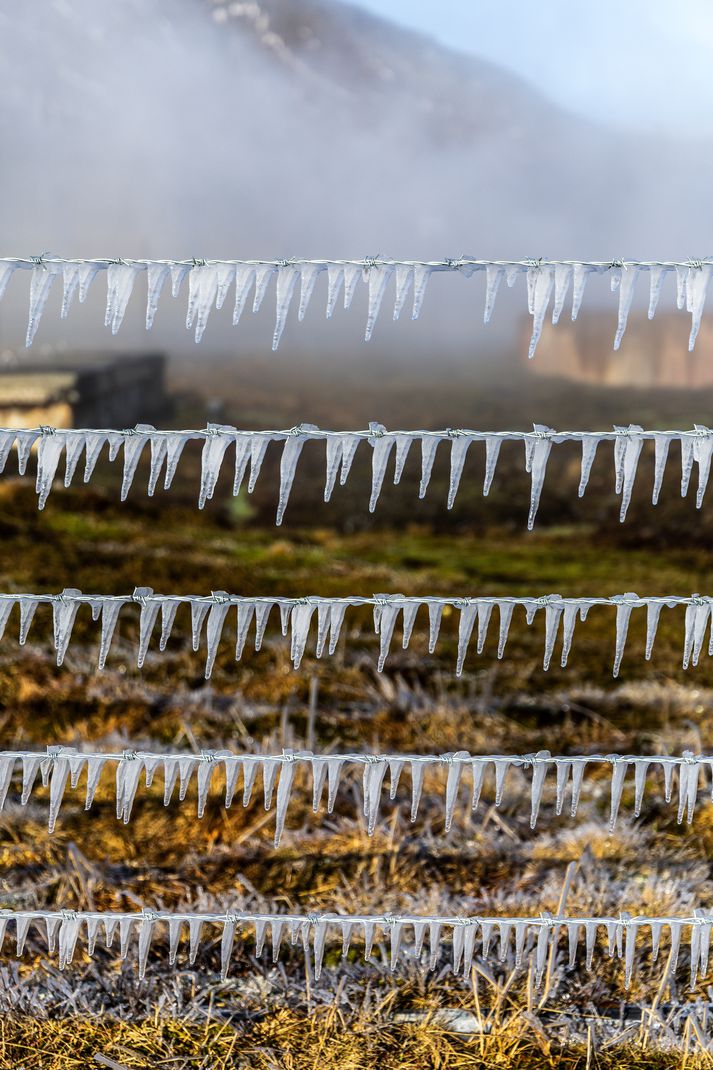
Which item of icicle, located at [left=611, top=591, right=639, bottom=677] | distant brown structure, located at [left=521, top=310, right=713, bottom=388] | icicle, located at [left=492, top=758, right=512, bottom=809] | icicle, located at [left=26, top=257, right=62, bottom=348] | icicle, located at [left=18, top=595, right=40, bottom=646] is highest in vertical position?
distant brown structure, located at [left=521, top=310, right=713, bottom=388]

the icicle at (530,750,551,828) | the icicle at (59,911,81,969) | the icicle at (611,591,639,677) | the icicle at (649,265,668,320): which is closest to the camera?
the icicle at (649,265,668,320)

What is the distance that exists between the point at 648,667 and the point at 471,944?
2.44 m

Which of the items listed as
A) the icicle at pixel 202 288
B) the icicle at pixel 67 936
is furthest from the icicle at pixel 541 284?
the icicle at pixel 67 936

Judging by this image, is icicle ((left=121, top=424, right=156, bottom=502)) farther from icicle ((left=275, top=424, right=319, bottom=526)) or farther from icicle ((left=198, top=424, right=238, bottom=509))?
icicle ((left=275, top=424, right=319, bottom=526))

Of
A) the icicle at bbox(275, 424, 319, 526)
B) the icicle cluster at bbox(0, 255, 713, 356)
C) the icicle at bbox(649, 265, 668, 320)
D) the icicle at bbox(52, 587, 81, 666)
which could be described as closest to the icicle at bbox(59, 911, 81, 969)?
the icicle at bbox(52, 587, 81, 666)

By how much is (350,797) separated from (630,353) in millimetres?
2622

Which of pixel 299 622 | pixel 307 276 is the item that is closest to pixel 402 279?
pixel 307 276

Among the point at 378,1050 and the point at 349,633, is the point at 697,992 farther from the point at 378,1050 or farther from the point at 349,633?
the point at 349,633

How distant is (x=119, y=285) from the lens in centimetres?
132

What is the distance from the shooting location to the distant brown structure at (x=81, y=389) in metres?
4.09

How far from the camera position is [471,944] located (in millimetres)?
1645

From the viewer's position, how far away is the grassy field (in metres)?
1.79

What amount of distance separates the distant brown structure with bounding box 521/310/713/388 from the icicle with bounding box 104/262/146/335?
294cm

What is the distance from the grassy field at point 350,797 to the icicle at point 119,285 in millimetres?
1201
